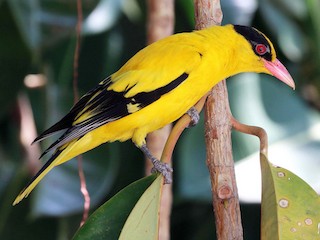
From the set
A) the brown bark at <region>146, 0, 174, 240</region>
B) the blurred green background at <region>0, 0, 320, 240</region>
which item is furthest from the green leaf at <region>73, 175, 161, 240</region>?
the blurred green background at <region>0, 0, 320, 240</region>

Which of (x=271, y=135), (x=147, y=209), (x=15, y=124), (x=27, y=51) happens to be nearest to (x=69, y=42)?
(x=27, y=51)

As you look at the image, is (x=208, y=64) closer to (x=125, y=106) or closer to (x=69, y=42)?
(x=125, y=106)

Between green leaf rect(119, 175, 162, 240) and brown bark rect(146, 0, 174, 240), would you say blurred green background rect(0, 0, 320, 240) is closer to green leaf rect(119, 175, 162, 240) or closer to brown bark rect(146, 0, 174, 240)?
brown bark rect(146, 0, 174, 240)

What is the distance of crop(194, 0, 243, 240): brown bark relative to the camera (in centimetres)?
135

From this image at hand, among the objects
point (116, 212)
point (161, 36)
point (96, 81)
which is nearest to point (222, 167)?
point (116, 212)

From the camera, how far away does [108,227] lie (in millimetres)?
1438

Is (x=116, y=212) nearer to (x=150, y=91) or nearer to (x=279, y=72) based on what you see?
(x=150, y=91)

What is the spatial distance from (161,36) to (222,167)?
2.54 feet

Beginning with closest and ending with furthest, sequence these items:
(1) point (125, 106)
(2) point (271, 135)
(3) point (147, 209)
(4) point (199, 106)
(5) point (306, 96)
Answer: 1. (3) point (147, 209)
2. (4) point (199, 106)
3. (1) point (125, 106)
4. (2) point (271, 135)
5. (5) point (306, 96)

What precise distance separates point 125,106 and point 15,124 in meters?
1.30

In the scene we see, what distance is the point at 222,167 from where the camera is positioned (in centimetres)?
139

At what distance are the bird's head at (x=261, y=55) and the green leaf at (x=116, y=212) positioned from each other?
1.95ft

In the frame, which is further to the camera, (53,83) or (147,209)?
(53,83)

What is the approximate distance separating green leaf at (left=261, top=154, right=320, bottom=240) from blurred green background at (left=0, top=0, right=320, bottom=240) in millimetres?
761
